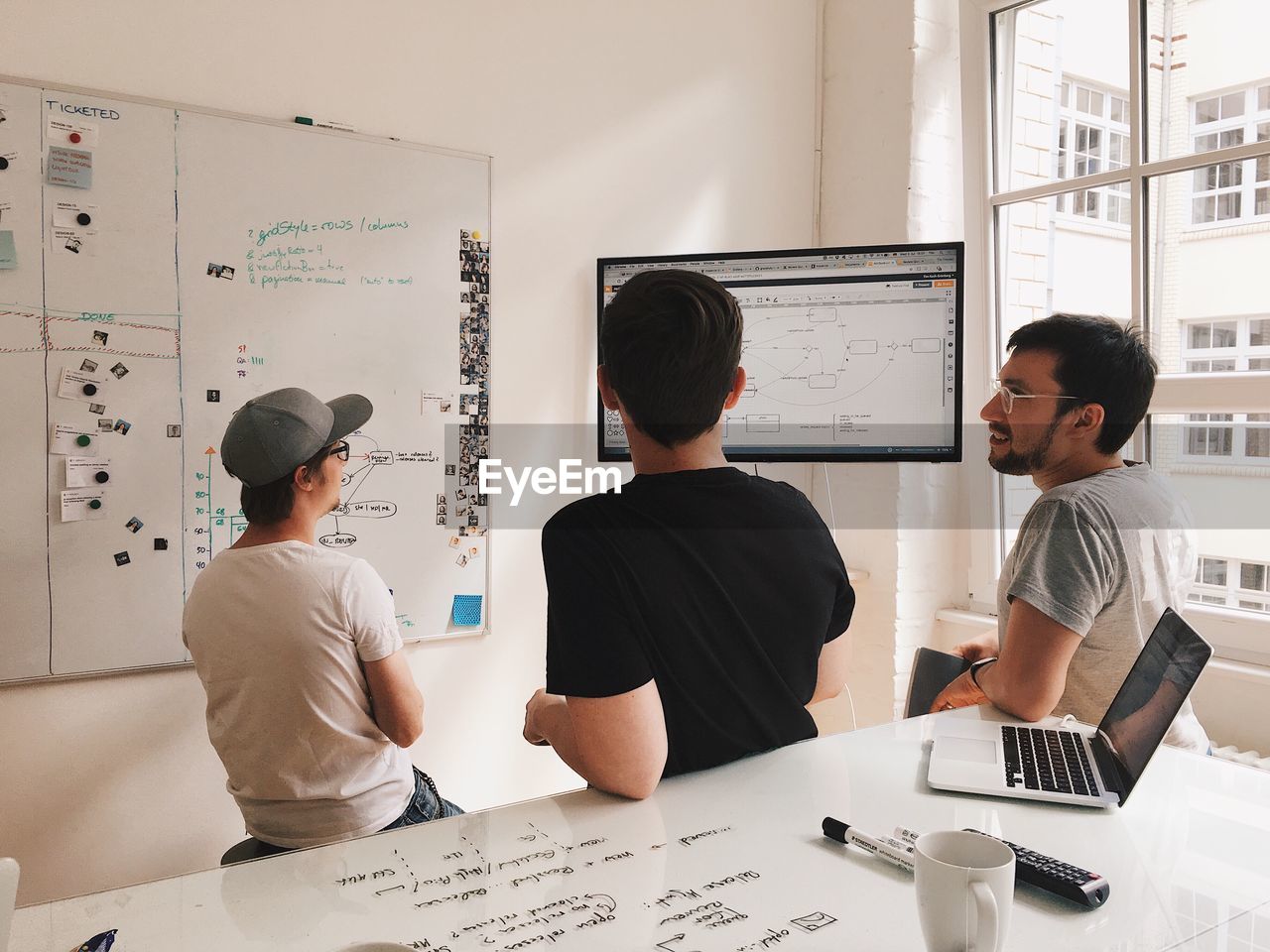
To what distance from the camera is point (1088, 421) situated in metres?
1.79

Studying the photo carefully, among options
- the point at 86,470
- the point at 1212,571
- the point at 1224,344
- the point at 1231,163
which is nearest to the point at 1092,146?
the point at 1231,163

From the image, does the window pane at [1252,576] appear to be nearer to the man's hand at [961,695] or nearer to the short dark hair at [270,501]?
the man's hand at [961,695]

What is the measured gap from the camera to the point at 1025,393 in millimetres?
1876

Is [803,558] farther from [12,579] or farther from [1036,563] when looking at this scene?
[12,579]

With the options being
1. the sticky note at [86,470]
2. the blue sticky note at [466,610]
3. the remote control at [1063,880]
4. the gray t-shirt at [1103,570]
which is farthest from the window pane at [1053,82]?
the sticky note at [86,470]

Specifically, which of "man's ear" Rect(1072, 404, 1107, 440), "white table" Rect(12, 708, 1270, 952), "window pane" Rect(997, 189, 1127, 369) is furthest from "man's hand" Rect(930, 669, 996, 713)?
"window pane" Rect(997, 189, 1127, 369)

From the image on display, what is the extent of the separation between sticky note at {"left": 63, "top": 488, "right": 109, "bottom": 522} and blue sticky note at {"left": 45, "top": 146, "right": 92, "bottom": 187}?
0.69 m

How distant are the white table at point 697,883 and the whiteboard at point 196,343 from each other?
1.46m

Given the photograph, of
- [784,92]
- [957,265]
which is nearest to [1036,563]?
[957,265]

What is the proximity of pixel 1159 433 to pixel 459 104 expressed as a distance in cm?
218

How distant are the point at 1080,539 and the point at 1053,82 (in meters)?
2.01

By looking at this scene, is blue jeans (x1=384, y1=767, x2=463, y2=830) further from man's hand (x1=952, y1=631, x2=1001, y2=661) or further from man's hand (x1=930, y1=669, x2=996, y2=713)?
man's hand (x1=952, y1=631, x2=1001, y2=661)

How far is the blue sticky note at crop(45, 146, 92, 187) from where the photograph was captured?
2092 millimetres

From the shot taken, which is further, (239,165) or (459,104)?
(459,104)
